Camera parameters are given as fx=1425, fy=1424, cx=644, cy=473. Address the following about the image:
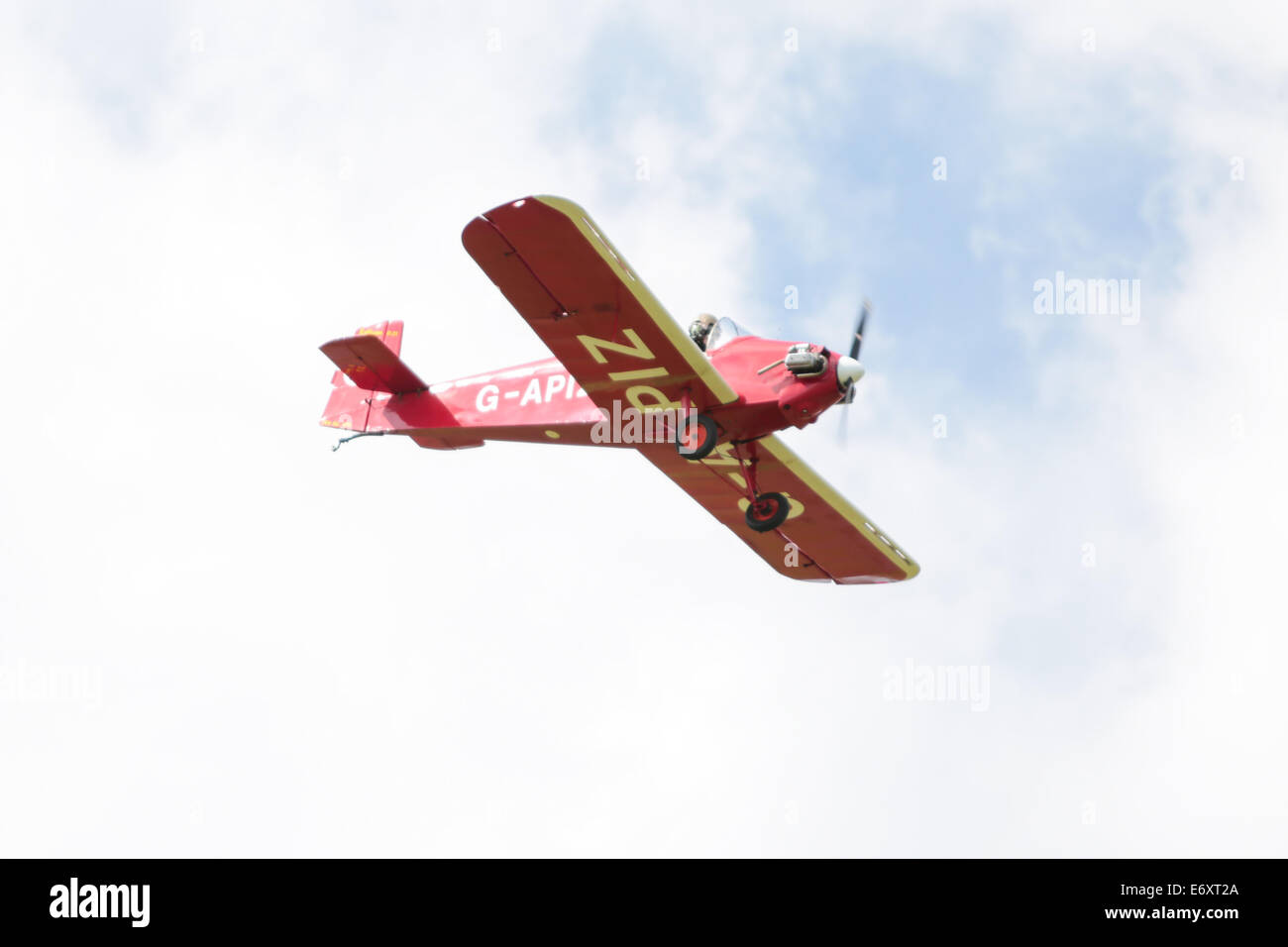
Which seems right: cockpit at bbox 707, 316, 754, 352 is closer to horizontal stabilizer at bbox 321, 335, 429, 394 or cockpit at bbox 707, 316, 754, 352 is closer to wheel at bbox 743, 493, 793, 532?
wheel at bbox 743, 493, 793, 532

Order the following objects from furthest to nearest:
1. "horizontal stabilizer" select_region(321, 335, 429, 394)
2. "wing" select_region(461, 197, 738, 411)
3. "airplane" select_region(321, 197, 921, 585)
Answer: "horizontal stabilizer" select_region(321, 335, 429, 394) → "airplane" select_region(321, 197, 921, 585) → "wing" select_region(461, 197, 738, 411)

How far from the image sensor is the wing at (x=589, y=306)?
54.1 ft

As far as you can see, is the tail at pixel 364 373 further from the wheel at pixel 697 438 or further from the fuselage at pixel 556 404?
the wheel at pixel 697 438

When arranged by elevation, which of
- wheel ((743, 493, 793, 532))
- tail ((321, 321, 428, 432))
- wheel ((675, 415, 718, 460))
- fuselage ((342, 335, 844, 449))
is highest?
tail ((321, 321, 428, 432))

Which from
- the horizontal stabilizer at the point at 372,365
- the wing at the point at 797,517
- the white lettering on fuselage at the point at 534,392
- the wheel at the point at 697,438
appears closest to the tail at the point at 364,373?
the horizontal stabilizer at the point at 372,365

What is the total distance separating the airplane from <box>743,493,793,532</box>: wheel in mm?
30

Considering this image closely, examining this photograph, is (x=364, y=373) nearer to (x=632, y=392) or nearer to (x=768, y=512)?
(x=632, y=392)

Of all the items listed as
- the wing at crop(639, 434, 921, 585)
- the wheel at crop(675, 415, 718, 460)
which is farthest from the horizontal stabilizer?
the wheel at crop(675, 415, 718, 460)

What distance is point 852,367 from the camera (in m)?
18.2

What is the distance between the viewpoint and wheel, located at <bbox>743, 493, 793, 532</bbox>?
1892 centimetres

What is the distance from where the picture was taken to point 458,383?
842 inches

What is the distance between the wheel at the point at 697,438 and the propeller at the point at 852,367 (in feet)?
5.71
